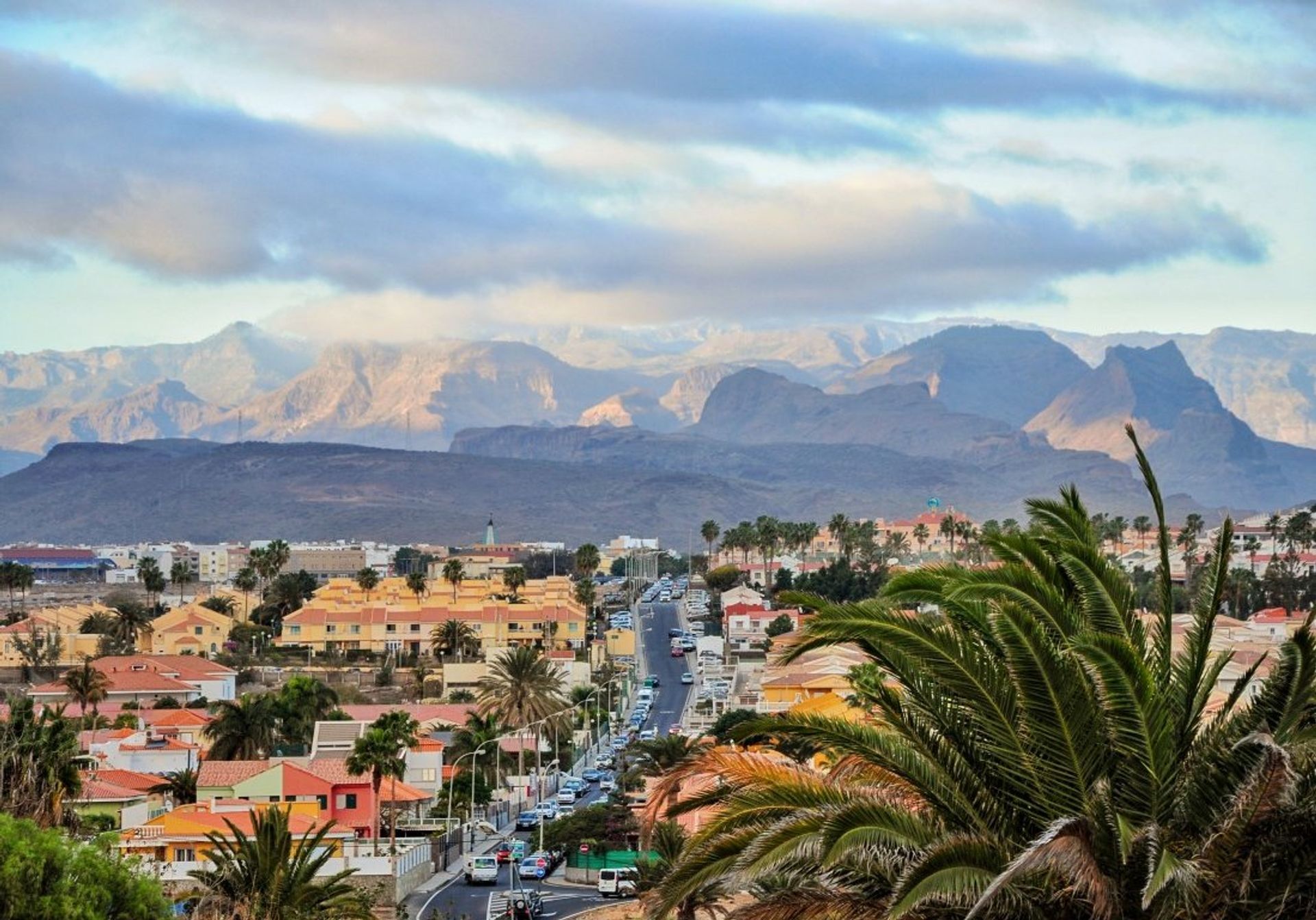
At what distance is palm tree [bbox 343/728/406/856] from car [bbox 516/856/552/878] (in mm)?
4663

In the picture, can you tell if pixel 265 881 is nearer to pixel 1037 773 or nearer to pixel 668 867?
pixel 668 867

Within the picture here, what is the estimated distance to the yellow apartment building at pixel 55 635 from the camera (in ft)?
489

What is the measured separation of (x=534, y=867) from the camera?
223 feet

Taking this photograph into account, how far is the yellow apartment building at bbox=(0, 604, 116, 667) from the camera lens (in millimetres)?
149125

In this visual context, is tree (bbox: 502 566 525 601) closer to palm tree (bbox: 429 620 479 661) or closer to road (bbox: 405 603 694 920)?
palm tree (bbox: 429 620 479 661)

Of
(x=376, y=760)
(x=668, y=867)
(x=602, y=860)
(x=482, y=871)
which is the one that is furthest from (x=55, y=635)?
(x=668, y=867)

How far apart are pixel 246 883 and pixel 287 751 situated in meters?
55.9

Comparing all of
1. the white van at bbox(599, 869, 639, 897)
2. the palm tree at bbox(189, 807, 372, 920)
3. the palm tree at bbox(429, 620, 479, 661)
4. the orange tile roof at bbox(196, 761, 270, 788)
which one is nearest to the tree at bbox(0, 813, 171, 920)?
the palm tree at bbox(189, 807, 372, 920)

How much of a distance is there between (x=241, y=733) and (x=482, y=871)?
2539cm

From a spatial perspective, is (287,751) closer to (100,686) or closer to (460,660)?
(100,686)

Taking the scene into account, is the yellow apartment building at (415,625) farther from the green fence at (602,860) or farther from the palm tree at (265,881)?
the palm tree at (265,881)

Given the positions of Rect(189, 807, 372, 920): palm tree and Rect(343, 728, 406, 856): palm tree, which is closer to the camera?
Rect(189, 807, 372, 920): palm tree

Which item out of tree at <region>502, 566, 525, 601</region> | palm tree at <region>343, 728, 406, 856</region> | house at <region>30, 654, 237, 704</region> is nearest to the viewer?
palm tree at <region>343, 728, 406, 856</region>

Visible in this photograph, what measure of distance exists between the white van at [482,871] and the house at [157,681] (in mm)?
54327
